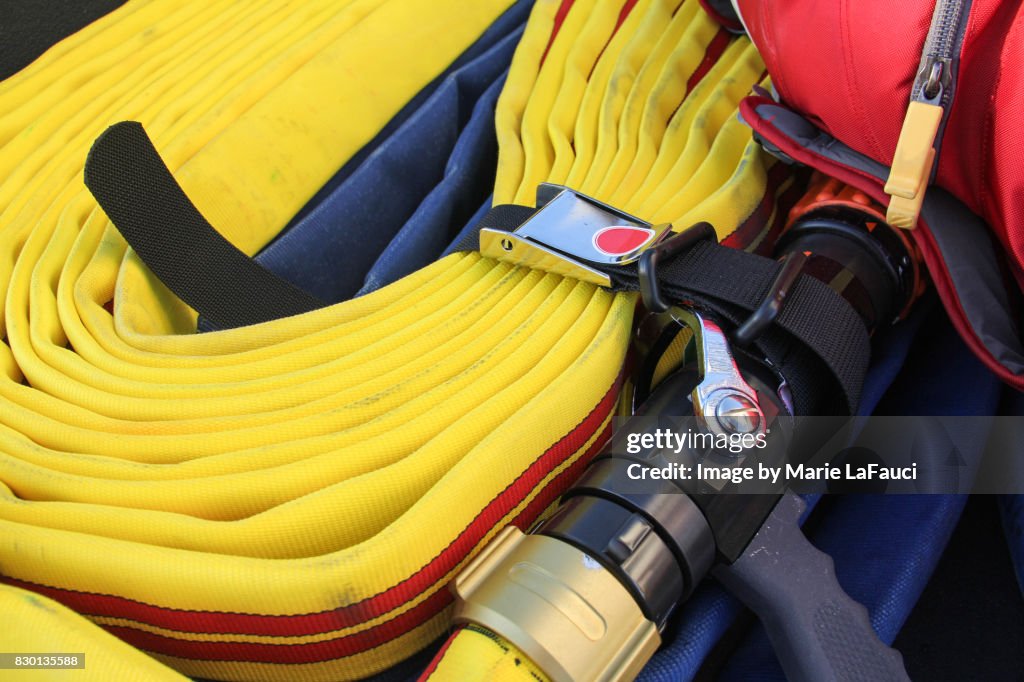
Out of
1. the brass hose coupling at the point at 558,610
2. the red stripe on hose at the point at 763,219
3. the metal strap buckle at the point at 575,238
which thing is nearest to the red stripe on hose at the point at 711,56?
the red stripe on hose at the point at 763,219

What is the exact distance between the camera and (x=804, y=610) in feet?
1.60

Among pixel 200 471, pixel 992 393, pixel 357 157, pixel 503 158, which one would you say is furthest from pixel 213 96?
pixel 992 393

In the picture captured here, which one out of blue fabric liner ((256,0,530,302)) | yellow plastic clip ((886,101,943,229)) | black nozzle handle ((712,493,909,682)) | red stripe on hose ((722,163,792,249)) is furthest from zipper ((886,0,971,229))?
blue fabric liner ((256,0,530,302))

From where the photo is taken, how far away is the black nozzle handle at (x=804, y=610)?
479mm

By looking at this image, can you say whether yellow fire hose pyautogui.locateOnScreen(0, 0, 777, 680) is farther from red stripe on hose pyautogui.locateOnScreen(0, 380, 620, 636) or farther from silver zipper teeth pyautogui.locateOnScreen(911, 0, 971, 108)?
silver zipper teeth pyautogui.locateOnScreen(911, 0, 971, 108)

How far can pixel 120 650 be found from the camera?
0.41m

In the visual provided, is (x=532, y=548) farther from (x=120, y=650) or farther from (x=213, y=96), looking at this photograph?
(x=213, y=96)

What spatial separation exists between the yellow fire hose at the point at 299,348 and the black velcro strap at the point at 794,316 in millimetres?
53

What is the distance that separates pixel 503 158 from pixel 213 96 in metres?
0.26

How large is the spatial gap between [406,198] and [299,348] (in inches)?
10.1

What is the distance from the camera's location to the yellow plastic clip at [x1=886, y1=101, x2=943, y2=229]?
1.82 feet

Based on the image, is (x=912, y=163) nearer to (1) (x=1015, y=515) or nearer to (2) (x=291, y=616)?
(1) (x=1015, y=515)

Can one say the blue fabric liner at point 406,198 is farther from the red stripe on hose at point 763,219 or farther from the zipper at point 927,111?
the zipper at point 927,111

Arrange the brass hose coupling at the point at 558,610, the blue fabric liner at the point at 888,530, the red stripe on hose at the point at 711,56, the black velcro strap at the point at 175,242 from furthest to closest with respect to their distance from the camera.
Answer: the red stripe on hose at the point at 711,56
the black velcro strap at the point at 175,242
the blue fabric liner at the point at 888,530
the brass hose coupling at the point at 558,610
